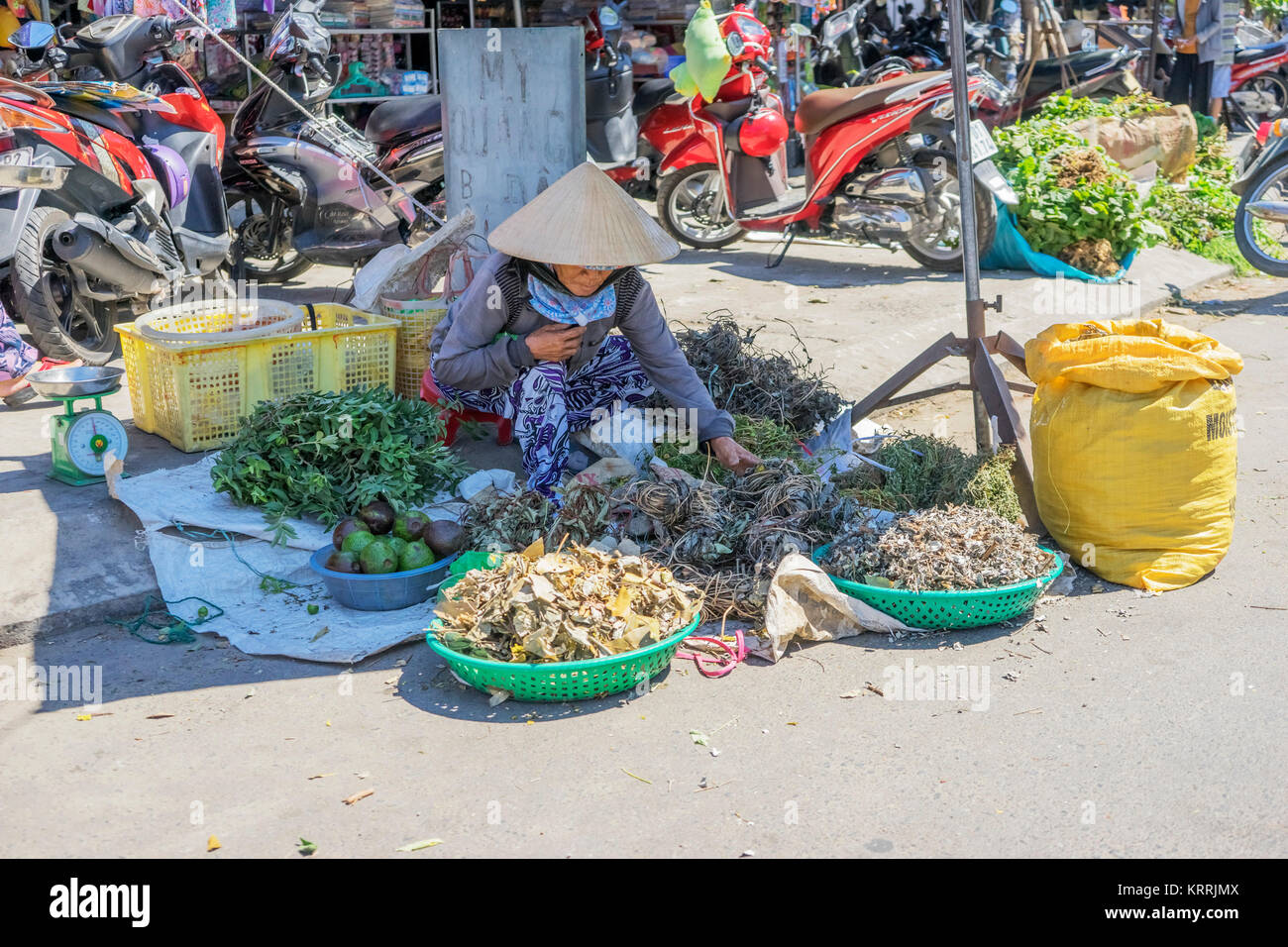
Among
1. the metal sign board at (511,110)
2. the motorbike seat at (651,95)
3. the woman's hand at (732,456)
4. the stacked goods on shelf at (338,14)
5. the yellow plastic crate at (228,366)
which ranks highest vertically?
the stacked goods on shelf at (338,14)

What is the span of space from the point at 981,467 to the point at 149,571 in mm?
2757

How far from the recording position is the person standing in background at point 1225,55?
1298 cm

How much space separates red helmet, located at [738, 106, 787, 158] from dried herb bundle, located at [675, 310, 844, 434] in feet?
10.7

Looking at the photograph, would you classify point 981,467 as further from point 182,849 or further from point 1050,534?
point 182,849

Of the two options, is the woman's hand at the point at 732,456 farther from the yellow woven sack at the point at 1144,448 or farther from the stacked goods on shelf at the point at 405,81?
the stacked goods on shelf at the point at 405,81

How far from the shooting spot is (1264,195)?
26.3ft

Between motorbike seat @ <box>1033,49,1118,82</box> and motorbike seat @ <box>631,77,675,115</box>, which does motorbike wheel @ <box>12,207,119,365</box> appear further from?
motorbike seat @ <box>1033,49,1118,82</box>

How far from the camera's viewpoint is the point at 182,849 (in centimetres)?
261

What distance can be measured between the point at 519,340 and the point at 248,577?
121cm

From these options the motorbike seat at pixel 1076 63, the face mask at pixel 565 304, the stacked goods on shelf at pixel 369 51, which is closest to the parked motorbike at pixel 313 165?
the stacked goods on shelf at pixel 369 51

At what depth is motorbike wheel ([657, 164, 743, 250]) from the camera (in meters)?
8.52

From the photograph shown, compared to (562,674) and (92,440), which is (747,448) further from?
(92,440)

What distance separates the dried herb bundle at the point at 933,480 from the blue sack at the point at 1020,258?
12.1 ft

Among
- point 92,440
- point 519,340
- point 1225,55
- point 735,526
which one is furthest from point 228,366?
point 1225,55
